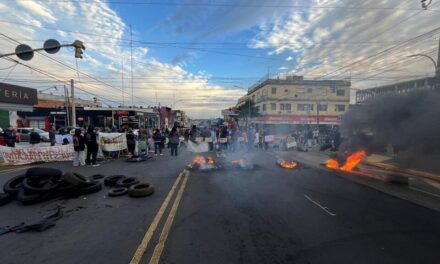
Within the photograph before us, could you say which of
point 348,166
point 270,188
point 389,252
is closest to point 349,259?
point 389,252

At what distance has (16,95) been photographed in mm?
23234

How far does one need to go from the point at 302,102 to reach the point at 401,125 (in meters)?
50.1

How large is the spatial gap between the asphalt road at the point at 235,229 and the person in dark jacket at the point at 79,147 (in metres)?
6.47

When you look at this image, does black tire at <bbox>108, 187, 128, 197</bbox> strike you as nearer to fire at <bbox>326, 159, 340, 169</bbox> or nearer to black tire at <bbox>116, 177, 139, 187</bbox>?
black tire at <bbox>116, 177, 139, 187</bbox>

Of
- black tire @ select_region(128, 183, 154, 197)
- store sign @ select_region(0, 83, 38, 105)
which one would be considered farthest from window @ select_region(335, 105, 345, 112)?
black tire @ select_region(128, 183, 154, 197)

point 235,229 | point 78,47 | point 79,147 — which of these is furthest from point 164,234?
point 78,47

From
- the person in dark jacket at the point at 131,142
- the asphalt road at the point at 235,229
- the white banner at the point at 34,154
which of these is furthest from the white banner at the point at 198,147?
the asphalt road at the point at 235,229

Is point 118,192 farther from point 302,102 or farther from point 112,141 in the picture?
point 302,102

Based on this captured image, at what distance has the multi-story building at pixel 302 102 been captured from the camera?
56.7 meters

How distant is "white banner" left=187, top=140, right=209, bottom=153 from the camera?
20.5m

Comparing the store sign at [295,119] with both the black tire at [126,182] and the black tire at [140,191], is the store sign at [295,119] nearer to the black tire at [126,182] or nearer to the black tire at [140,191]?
the black tire at [126,182]

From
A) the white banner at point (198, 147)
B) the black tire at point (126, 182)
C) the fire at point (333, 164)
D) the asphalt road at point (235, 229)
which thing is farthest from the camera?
the white banner at point (198, 147)

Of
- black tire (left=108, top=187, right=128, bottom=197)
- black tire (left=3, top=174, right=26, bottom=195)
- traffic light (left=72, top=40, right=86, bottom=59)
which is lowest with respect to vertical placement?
black tire (left=108, top=187, right=128, bottom=197)

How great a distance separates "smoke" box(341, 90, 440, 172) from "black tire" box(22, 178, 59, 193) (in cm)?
1091
